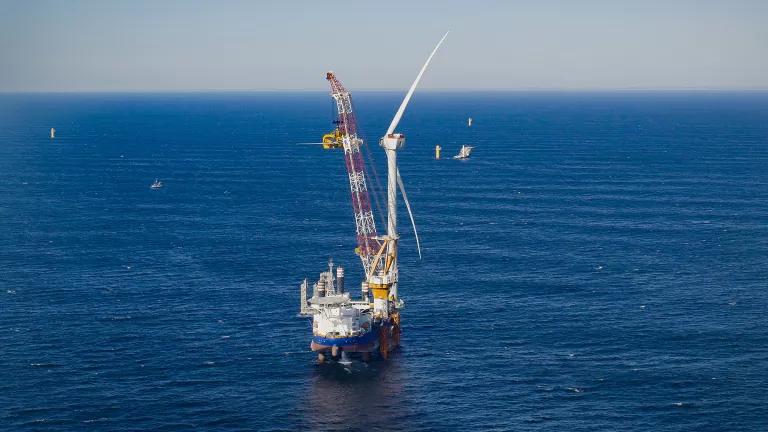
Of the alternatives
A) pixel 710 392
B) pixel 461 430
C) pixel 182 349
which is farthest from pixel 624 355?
pixel 182 349

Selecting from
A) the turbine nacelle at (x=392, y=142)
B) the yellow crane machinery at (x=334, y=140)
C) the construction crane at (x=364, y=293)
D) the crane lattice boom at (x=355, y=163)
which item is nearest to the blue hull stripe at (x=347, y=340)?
the construction crane at (x=364, y=293)

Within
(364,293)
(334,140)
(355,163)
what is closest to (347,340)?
(364,293)

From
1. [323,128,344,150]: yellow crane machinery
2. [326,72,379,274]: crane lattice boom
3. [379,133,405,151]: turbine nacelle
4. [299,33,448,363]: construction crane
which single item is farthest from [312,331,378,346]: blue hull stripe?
[323,128,344,150]: yellow crane machinery

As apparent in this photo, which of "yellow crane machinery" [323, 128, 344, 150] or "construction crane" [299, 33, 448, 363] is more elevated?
"yellow crane machinery" [323, 128, 344, 150]

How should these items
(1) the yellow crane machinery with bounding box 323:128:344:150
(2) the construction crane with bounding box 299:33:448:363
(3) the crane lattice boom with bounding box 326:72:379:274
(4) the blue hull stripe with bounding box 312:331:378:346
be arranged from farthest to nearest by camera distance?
(1) the yellow crane machinery with bounding box 323:128:344:150, (3) the crane lattice boom with bounding box 326:72:379:274, (2) the construction crane with bounding box 299:33:448:363, (4) the blue hull stripe with bounding box 312:331:378:346

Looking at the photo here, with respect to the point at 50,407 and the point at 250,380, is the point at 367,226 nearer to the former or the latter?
the point at 250,380

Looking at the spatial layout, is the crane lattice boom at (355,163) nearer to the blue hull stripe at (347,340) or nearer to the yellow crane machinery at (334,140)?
the yellow crane machinery at (334,140)

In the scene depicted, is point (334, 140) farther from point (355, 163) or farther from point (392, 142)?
point (392, 142)

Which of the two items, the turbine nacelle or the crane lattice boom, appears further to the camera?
the crane lattice boom

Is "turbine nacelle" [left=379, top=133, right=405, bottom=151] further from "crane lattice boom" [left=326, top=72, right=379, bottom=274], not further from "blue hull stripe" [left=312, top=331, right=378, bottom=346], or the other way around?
"blue hull stripe" [left=312, top=331, right=378, bottom=346]

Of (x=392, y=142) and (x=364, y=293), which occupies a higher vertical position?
(x=392, y=142)
